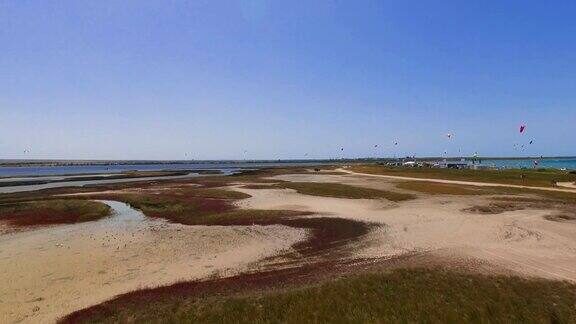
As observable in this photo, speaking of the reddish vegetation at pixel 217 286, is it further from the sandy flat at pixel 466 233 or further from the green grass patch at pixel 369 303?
the sandy flat at pixel 466 233

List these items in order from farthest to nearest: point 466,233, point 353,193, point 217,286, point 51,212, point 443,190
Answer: point 443,190 → point 353,193 → point 51,212 → point 466,233 → point 217,286

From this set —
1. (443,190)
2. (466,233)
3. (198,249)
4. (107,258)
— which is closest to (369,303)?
(198,249)

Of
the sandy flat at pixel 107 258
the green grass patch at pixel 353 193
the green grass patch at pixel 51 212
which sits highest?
the green grass patch at pixel 353 193

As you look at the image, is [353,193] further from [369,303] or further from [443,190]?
[369,303]

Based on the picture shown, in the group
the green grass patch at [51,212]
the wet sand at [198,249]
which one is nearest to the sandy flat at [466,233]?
the wet sand at [198,249]

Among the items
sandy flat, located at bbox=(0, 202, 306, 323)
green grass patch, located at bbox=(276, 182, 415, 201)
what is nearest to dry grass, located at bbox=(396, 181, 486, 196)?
green grass patch, located at bbox=(276, 182, 415, 201)

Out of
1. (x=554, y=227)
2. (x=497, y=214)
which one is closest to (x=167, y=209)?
(x=497, y=214)
